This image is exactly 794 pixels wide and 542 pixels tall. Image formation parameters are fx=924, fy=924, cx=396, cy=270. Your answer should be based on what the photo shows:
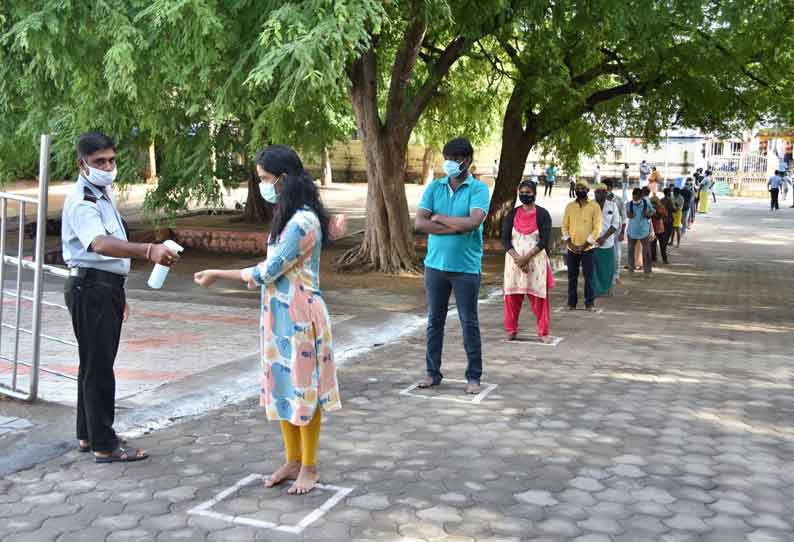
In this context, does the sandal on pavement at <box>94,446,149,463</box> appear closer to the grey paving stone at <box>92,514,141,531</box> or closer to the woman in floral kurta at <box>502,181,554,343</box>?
the grey paving stone at <box>92,514,141,531</box>

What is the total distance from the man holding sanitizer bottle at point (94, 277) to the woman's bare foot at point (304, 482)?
120 cm

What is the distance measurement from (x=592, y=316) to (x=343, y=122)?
42.3 ft

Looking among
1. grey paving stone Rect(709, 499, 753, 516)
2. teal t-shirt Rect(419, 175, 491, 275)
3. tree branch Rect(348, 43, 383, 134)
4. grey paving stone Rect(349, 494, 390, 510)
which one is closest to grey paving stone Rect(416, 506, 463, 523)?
grey paving stone Rect(349, 494, 390, 510)

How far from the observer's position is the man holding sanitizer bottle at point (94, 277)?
4969mm

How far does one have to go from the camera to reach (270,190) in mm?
4625

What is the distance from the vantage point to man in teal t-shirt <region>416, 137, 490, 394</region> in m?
6.71

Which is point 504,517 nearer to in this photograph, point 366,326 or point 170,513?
point 170,513

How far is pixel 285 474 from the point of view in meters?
4.81

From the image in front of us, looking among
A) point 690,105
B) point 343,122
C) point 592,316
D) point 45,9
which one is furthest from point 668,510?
point 343,122

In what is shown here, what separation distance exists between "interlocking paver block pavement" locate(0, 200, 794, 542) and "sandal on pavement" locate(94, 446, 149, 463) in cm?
8

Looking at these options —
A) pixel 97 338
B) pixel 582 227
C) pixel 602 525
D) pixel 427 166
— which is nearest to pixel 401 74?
pixel 582 227

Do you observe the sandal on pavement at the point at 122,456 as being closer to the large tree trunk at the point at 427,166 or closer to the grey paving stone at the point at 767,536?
the grey paving stone at the point at 767,536

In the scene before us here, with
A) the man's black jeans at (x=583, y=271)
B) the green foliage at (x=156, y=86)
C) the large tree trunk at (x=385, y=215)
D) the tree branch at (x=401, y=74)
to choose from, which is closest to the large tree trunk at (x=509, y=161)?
the tree branch at (x=401, y=74)

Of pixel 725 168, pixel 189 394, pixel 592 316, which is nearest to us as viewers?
pixel 189 394
